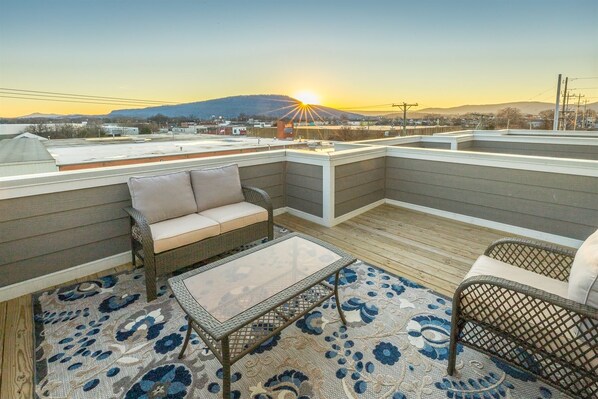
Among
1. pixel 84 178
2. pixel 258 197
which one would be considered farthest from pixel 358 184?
pixel 84 178

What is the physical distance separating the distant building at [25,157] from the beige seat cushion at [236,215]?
1990 mm

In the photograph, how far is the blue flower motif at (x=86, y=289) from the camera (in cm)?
240

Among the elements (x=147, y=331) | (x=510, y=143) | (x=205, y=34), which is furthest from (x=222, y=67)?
(x=147, y=331)

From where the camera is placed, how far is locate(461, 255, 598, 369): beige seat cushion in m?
1.22

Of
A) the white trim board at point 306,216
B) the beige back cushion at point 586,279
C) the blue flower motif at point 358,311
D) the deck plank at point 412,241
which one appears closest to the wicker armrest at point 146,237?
the blue flower motif at point 358,311

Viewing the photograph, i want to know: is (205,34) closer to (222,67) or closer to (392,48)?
(222,67)

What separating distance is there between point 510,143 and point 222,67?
7.83 m

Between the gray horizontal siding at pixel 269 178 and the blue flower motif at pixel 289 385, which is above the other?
the gray horizontal siding at pixel 269 178

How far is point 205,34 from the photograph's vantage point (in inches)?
279

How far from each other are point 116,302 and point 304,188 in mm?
2577

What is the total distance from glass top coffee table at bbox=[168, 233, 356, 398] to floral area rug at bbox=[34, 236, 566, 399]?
0.17m

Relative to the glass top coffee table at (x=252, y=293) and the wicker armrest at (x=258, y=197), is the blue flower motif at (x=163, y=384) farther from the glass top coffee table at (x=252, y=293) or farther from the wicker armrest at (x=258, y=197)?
the wicker armrest at (x=258, y=197)

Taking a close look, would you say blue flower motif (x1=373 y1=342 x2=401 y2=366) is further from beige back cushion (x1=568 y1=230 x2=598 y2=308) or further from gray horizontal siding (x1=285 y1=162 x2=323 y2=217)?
gray horizontal siding (x1=285 y1=162 x2=323 y2=217)

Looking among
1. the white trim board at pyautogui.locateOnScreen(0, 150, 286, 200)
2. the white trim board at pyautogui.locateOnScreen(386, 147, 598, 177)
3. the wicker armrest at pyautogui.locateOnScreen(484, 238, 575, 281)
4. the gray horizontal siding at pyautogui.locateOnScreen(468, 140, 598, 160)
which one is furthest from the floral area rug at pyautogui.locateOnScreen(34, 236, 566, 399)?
the gray horizontal siding at pyautogui.locateOnScreen(468, 140, 598, 160)
